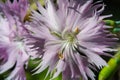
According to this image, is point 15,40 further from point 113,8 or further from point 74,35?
point 113,8

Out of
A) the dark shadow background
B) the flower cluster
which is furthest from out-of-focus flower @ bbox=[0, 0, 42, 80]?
the dark shadow background

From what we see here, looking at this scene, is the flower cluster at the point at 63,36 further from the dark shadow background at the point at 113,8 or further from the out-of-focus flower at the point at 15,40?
the dark shadow background at the point at 113,8

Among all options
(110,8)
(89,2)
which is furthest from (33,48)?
(110,8)

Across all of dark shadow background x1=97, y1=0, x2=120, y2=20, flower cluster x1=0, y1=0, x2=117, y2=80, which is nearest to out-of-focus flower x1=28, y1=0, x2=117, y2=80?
flower cluster x1=0, y1=0, x2=117, y2=80

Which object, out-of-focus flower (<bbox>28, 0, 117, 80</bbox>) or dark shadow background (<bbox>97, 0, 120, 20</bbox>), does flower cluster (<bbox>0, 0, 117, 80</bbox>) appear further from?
dark shadow background (<bbox>97, 0, 120, 20</bbox>)

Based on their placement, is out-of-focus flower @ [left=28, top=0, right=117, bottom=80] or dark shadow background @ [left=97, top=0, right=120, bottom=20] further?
dark shadow background @ [left=97, top=0, right=120, bottom=20]

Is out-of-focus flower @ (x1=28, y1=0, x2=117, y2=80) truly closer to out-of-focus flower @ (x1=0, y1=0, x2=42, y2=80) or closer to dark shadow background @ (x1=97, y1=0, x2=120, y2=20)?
out-of-focus flower @ (x1=0, y1=0, x2=42, y2=80)

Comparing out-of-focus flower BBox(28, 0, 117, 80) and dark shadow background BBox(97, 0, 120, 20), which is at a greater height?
dark shadow background BBox(97, 0, 120, 20)

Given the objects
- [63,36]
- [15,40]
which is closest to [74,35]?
[63,36]
